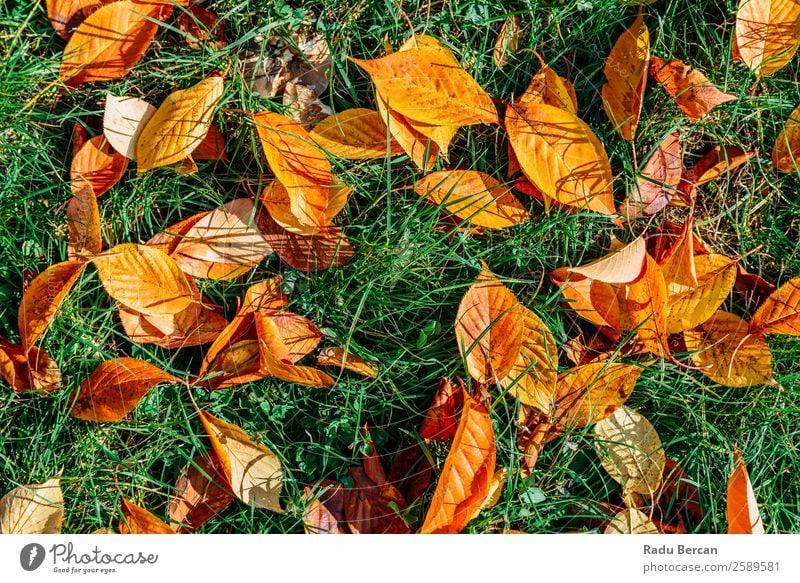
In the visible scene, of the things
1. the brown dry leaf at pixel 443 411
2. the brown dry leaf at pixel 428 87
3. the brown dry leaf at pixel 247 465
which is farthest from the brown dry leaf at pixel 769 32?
the brown dry leaf at pixel 247 465

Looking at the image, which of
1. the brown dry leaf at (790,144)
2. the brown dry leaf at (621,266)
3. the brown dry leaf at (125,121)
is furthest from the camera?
the brown dry leaf at (790,144)

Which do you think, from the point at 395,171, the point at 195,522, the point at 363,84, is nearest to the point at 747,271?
the point at 395,171

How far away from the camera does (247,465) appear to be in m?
1.62

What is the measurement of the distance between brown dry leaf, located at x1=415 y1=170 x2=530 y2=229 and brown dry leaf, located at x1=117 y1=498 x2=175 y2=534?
39.6 inches

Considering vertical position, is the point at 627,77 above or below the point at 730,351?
above

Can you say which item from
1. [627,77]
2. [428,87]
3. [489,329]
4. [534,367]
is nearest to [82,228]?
[428,87]

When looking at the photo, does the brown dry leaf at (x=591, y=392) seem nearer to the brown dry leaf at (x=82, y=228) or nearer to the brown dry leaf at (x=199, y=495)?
the brown dry leaf at (x=199, y=495)

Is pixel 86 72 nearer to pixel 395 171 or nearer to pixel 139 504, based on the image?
pixel 395 171

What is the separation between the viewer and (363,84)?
1692 millimetres

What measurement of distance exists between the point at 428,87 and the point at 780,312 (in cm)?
102

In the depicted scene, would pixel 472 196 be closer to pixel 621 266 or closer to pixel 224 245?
pixel 621 266

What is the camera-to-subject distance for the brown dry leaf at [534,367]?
5.32 feet

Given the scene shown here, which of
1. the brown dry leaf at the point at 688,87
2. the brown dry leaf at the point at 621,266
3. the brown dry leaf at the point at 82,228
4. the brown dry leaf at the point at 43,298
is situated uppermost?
the brown dry leaf at the point at 688,87

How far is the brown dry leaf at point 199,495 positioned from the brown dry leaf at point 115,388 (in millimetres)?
212
